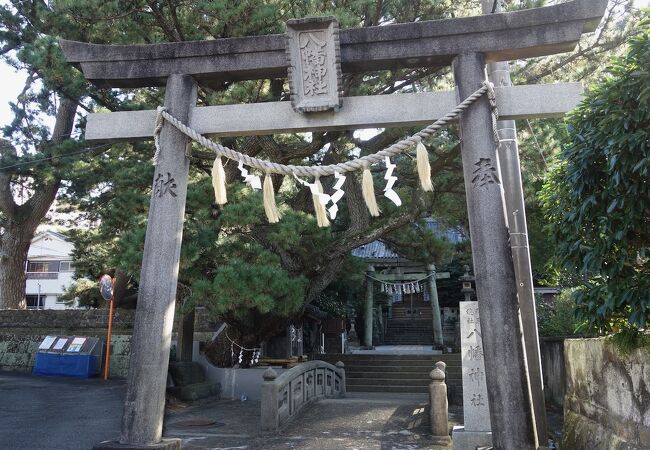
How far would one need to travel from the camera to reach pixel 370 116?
5.20 m

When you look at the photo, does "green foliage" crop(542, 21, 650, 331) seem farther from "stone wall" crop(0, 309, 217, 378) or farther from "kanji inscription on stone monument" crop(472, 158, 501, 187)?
Result: "stone wall" crop(0, 309, 217, 378)

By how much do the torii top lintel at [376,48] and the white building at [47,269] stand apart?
37.3 m

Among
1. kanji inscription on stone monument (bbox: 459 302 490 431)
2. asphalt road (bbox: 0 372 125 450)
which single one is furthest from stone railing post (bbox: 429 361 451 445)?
asphalt road (bbox: 0 372 125 450)

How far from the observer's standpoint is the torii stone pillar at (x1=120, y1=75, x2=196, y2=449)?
4734 millimetres

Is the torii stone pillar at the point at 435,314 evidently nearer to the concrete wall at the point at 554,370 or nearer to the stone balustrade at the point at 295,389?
the stone balustrade at the point at 295,389

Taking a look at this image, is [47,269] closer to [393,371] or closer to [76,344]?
[76,344]

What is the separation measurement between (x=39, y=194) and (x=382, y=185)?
39.0ft

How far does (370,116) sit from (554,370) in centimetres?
833

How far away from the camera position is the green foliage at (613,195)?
359 centimetres

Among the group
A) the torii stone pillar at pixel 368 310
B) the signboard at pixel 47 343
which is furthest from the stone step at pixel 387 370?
the signboard at pixel 47 343

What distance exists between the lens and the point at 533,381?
5.96 m

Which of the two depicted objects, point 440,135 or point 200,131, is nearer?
point 200,131

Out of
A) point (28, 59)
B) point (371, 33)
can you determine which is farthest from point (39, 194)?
point (371, 33)

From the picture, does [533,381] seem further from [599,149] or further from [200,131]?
[200,131]
